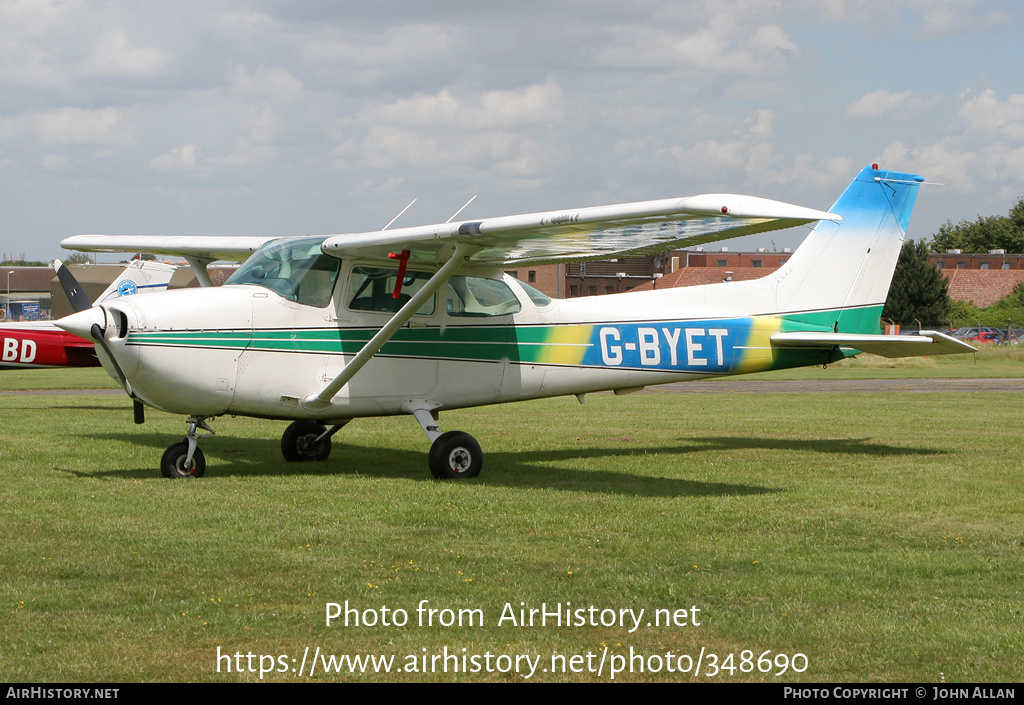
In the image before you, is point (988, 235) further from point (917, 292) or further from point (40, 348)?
point (40, 348)

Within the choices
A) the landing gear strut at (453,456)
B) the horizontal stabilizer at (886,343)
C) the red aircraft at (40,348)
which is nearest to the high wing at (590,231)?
the landing gear strut at (453,456)

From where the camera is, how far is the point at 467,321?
11.3 meters

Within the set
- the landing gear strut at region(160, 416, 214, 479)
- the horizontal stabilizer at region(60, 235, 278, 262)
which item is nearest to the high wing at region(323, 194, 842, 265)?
the landing gear strut at region(160, 416, 214, 479)

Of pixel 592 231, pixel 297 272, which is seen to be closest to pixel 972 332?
pixel 592 231

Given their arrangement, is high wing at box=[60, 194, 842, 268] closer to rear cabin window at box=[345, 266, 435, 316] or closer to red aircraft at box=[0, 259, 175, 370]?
rear cabin window at box=[345, 266, 435, 316]

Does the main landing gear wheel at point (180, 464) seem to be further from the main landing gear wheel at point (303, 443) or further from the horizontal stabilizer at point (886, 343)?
the horizontal stabilizer at point (886, 343)

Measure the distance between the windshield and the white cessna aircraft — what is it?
0.01 meters

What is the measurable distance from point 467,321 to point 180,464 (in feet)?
10.7

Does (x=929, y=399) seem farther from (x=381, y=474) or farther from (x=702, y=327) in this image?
(x=381, y=474)

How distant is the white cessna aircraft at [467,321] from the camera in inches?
373

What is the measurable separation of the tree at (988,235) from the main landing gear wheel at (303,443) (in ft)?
390

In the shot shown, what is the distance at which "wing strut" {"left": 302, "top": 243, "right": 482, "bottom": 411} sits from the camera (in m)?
9.93

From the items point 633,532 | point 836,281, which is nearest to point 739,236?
point 633,532

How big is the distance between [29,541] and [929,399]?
1904 centimetres
